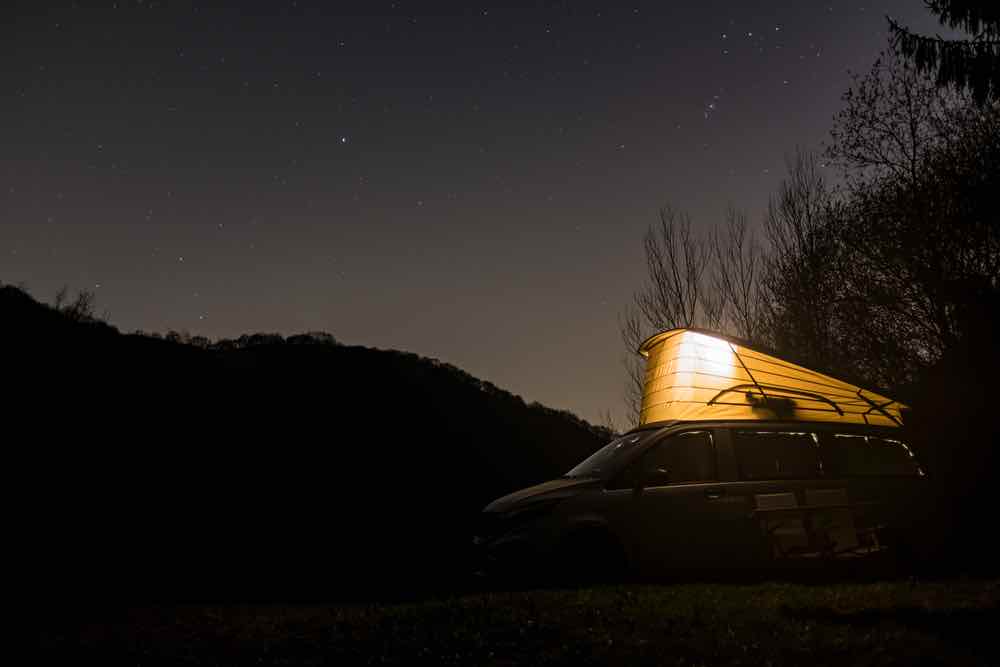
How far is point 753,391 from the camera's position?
A: 1155 cm

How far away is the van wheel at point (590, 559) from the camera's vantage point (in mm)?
8203

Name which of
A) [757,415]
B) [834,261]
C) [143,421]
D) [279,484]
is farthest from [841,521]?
[143,421]

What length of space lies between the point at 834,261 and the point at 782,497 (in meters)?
16.1

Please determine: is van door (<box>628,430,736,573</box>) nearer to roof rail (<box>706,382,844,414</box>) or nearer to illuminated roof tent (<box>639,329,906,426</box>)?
illuminated roof tent (<box>639,329,906,426</box>)

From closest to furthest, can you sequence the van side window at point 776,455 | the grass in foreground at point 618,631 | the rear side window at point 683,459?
the grass in foreground at point 618,631
the rear side window at point 683,459
the van side window at point 776,455

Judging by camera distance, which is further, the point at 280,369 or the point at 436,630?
the point at 280,369

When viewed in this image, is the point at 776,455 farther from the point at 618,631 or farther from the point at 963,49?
the point at 963,49

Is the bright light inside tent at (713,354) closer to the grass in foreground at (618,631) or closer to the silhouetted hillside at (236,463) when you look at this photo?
the grass in foreground at (618,631)

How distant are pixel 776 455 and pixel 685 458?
4.37ft

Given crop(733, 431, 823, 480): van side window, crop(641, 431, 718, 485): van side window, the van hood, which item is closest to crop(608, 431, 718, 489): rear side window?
crop(641, 431, 718, 485): van side window

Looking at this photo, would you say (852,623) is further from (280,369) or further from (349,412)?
(280,369)

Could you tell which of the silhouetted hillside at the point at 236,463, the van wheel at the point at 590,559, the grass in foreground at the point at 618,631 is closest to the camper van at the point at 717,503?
the van wheel at the point at 590,559

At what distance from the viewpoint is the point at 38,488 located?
66.8ft

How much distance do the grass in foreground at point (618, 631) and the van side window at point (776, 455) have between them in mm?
1455
